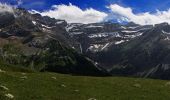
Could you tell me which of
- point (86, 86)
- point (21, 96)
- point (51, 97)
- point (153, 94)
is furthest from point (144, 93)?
point (21, 96)

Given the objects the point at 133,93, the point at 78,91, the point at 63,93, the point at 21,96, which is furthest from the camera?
the point at 133,93

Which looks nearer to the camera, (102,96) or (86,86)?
(102,96)

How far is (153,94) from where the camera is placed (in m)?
47.3

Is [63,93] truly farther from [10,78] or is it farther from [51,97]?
[10,78]

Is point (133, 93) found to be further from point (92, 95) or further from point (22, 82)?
point (22, 82)

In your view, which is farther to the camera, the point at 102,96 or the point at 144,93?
the point at 144,93

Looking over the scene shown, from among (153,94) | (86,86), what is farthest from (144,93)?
(86,86)

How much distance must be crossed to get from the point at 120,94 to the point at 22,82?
11.8 metres

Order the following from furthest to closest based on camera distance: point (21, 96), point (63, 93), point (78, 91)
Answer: point (78, 91) → point (63, 93) → point (21, 96)

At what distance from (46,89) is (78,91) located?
391 centimetres

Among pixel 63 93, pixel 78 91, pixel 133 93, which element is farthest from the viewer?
pixel 133 93

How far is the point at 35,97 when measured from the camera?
118 feet

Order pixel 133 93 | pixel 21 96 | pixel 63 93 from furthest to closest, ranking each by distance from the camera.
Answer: pixel 133 93 < pixel 63 93 < pixel 21 96

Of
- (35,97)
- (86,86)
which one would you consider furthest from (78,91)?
(35,97)
